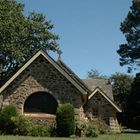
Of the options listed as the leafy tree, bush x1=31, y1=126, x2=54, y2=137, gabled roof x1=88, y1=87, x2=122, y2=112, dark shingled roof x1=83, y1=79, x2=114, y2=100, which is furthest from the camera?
the leafy tree

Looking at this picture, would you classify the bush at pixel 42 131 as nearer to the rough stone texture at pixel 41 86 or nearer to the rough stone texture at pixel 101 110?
the rough stone texture at pixel 41 86

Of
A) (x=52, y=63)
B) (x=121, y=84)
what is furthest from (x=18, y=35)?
(x=121, y=84)

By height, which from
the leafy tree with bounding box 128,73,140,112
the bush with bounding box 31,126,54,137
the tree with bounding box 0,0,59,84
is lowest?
the bush with bounding box 31,126,54,137

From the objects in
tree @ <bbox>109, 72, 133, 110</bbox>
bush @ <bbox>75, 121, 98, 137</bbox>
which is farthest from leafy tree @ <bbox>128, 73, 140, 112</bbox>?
tree @ <bbox>109, 72, 133, 110</bbox>

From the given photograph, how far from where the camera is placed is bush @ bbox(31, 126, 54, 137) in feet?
96.6

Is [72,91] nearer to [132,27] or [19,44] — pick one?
[19,44]

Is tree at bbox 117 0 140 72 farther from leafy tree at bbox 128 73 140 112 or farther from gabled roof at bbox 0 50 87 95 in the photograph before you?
gabled roof at bbox 0 50 87 95

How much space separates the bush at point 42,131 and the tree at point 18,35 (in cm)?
2106

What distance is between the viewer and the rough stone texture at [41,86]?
32469 mm

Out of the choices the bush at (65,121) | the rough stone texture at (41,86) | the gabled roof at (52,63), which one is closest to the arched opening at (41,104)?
the rough stone texture at (41,86)

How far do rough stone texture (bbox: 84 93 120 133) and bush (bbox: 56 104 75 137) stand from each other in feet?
36.6

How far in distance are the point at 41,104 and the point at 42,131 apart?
3293mm

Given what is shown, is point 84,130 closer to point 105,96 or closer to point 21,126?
point 21,126

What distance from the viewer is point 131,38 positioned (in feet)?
182
